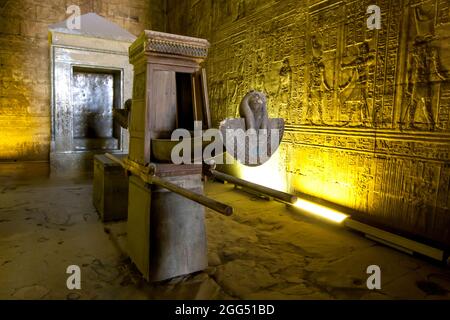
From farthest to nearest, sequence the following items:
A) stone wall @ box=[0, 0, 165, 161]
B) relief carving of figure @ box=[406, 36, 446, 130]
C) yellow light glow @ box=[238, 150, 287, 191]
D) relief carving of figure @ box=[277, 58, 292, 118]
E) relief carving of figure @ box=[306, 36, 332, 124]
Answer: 1. stone wall @ box=[0, 0, 165, 161]
2. yellow light glow @ box=[238, 150, 287, 191]
3. relief carving of figure @ box=[277, 58, 292, 118]
4. relief carving of figure @ box=[306, 36, 332, 124]
5. relief carving of figure @ box=[406, 36, 446, 130]

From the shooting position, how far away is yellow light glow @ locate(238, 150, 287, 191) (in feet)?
20.0

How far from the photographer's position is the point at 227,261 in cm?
336

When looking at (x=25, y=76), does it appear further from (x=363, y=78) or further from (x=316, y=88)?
(x=363, y=78)

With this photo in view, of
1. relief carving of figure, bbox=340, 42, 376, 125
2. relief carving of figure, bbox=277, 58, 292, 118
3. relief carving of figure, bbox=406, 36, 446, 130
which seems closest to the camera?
relief carving of figure, bbox=406, 36, 446, 130

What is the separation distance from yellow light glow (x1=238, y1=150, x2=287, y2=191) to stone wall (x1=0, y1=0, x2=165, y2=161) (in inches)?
269

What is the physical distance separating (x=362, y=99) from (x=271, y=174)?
244 centimetres

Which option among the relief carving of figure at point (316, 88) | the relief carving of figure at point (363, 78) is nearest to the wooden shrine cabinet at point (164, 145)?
the relief carving of figure at point (363, 78)

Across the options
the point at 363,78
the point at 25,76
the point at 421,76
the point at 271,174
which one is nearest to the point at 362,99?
the point at 363,78

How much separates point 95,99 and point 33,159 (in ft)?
8.98

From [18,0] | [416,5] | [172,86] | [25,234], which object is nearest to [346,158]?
[416,5]

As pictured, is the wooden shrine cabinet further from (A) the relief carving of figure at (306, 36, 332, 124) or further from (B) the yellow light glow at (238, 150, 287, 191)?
(B) the yellow light glow at (238, 150, 287, 191)

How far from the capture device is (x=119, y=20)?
34.2 ft

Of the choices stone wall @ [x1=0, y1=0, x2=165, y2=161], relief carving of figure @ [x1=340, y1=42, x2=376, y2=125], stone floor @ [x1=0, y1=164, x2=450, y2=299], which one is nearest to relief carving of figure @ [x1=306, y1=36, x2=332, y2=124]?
relief carving of figure @ [x1=340, y1=42, x2=376, y2=125]

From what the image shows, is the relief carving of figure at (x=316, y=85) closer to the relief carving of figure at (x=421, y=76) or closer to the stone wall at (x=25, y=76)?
the relief carving of figure at (x=421, y=76)
